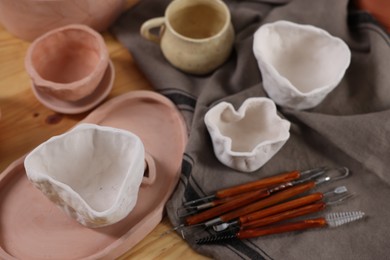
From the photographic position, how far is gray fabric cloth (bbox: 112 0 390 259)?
521 millimetres

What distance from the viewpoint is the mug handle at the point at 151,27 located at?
62 centimetres

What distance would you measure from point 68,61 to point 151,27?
0.12 metres

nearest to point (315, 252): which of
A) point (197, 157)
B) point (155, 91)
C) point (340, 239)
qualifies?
point (340, 239)

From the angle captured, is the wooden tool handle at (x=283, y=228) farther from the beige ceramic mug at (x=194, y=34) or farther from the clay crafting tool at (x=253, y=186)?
the beige ceramic mug at (x=194, y=34)

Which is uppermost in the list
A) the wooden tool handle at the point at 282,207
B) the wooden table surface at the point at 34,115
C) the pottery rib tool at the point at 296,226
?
the wooden table surface at the point at 34,115

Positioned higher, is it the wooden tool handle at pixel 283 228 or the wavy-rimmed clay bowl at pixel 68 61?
the wavy-rimmed clay bowl at pixel 68 61

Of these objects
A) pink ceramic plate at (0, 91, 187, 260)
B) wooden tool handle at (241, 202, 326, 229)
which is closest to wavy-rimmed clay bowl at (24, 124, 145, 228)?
pink ceramic plate at (0, 91, 187, 260)

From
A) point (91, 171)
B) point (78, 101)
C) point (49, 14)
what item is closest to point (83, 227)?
point (91, 171)

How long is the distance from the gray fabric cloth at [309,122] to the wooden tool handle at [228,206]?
21 mm

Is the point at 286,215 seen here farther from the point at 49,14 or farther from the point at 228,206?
the point at 49,14

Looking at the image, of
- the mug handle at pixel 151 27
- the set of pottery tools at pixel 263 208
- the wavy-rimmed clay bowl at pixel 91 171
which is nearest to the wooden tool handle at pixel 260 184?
the set of pottery tools at pixel 263 208

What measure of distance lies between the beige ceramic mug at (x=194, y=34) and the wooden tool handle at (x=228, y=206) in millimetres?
184

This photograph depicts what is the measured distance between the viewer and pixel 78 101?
60 centimetres

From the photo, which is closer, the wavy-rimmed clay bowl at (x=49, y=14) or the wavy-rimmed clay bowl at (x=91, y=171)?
the wavy-rimmed clay bowl at (x=91, y=171)
